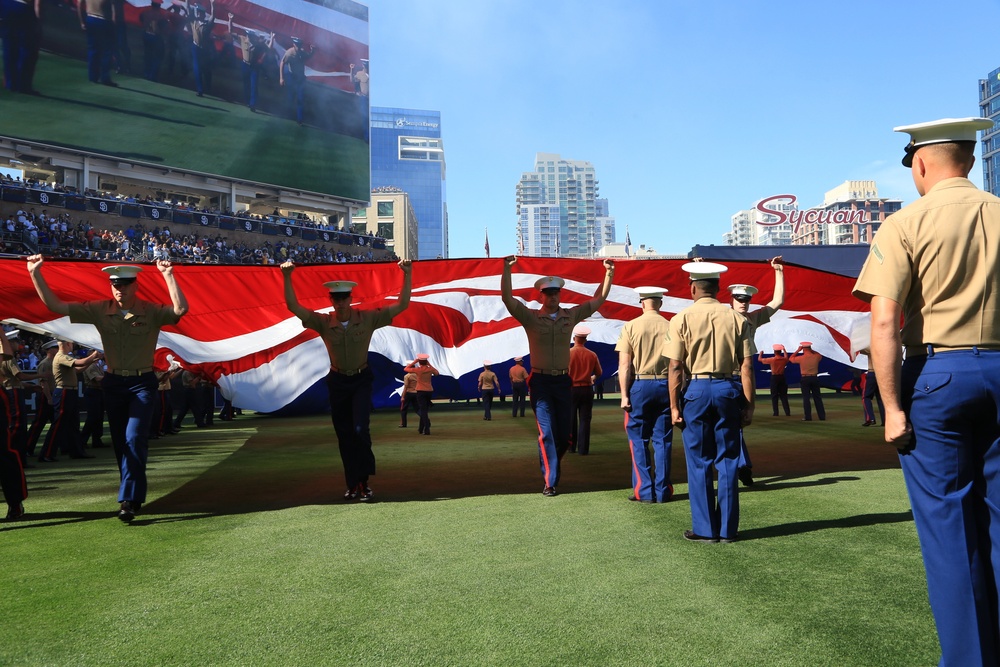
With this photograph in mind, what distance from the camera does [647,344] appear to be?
719 cm

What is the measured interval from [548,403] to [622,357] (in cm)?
80

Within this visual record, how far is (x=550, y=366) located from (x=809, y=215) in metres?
66.8

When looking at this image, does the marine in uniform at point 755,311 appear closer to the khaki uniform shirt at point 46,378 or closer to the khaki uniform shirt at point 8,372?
the khaki uniform shirt at point 8,372

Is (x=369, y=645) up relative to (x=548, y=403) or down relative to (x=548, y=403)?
down

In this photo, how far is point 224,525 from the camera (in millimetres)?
6387

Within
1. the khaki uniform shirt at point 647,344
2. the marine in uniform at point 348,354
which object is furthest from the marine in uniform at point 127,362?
the khaki uniform shirt at point 647,344

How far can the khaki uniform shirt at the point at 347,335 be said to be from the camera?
7.08 meters

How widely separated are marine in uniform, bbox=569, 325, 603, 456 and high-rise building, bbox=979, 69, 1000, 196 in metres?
112

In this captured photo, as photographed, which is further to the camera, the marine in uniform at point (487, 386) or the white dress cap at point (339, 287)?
the marine in uniform at point (487, 386)

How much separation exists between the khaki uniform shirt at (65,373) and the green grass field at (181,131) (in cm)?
3564

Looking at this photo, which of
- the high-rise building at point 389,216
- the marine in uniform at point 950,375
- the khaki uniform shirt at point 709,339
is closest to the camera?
the marine in uniform at point 950,375

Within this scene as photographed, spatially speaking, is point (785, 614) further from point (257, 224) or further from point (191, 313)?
point (257, 224)

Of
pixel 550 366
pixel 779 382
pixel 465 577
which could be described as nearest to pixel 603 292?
pixel 550 366

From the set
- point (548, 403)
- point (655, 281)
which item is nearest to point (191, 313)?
point (548, 403)
